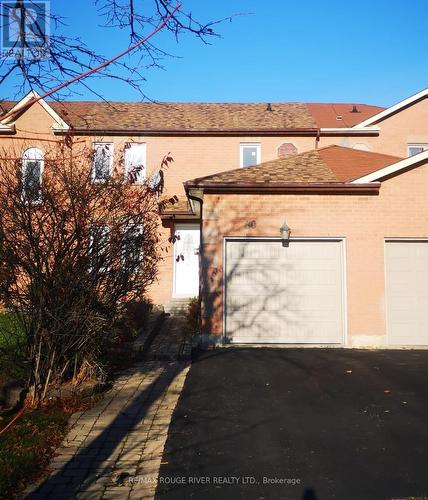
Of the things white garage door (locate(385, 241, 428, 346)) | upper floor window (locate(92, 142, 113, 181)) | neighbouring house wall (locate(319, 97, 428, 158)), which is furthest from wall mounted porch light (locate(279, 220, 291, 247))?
neighbouring house wall (locate(319, 97, 428, 158))

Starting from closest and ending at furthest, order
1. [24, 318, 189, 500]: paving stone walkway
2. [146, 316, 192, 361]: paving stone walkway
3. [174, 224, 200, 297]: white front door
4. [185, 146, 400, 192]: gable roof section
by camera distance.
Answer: [24, 318, 189, 500]: paving stone walkway
[146, 316, 192, 361]: paving stone walkway
[185, 146, 400, 192]: gable roof section
[174, 224, 200, 297]: white front door

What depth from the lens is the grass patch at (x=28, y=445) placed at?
3.81m

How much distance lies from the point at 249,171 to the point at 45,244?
6.40 meters

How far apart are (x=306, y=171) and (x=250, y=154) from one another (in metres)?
5.83

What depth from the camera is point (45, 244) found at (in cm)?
567

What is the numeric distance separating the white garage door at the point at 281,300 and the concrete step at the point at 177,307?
3.91 meters

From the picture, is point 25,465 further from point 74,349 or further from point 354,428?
point 354,428

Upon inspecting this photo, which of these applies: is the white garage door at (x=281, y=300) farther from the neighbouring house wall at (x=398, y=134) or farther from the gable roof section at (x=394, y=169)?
the neighbouring house wall at (x=398, y=134)

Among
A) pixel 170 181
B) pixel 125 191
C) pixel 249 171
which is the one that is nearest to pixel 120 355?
pixel 125 191

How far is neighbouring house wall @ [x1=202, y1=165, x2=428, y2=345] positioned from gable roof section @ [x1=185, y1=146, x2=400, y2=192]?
1.19 feet

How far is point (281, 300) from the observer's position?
972 cm

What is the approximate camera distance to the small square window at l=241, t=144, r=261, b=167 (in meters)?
16.3

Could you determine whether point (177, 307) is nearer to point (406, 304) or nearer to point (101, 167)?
point (406, 304)

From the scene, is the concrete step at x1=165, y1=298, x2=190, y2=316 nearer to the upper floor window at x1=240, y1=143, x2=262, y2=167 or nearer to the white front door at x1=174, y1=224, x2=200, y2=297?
the white front door at x1=174, y1=224, x2=200, y2=297
